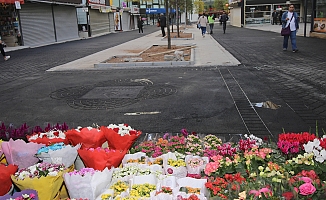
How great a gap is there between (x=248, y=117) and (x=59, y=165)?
3.84 m

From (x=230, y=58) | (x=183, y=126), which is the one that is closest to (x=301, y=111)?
(x=183, y=126)

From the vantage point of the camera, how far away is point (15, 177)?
2906mm

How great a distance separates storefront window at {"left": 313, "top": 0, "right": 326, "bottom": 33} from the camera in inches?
848

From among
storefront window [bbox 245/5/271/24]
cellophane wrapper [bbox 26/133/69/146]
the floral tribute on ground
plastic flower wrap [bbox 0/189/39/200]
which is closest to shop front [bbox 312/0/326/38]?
the floral tribute on ground

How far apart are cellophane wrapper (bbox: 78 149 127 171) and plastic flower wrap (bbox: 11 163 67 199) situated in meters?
0.27

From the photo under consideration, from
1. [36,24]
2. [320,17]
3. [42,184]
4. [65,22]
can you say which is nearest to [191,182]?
[42,184]

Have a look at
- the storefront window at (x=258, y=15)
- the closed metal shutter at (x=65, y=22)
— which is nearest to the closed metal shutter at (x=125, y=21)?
the closed metal shutter at (x=65, y=22)

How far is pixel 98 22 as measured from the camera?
43.8 meters

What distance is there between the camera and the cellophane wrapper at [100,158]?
320 centimetres

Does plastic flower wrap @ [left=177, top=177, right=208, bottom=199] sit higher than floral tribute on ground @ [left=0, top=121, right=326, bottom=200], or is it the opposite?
floral tribute on ground @ [left=0, top=121, right=326, bottom=200]

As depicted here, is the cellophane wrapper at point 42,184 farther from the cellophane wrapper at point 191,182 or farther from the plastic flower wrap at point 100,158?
the cellophane wrapper at point 191,182

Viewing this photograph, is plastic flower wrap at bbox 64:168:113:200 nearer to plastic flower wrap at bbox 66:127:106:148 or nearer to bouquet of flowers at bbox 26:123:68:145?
plastic flower wrap at bbox 66:127:106:148

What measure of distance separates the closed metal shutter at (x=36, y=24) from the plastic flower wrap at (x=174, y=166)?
26.2 meters

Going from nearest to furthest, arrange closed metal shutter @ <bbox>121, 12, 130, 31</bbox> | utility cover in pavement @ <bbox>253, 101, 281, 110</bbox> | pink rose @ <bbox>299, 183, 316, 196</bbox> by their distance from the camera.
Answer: pink rose @ <bbox>299, 183, 316, 196</bbox> → utility cover in pavement @ <bbox>253, 101, 281, 110</bbox> → closed metal shutter @ <bbox>121, 12, 130, 31</bbox>
